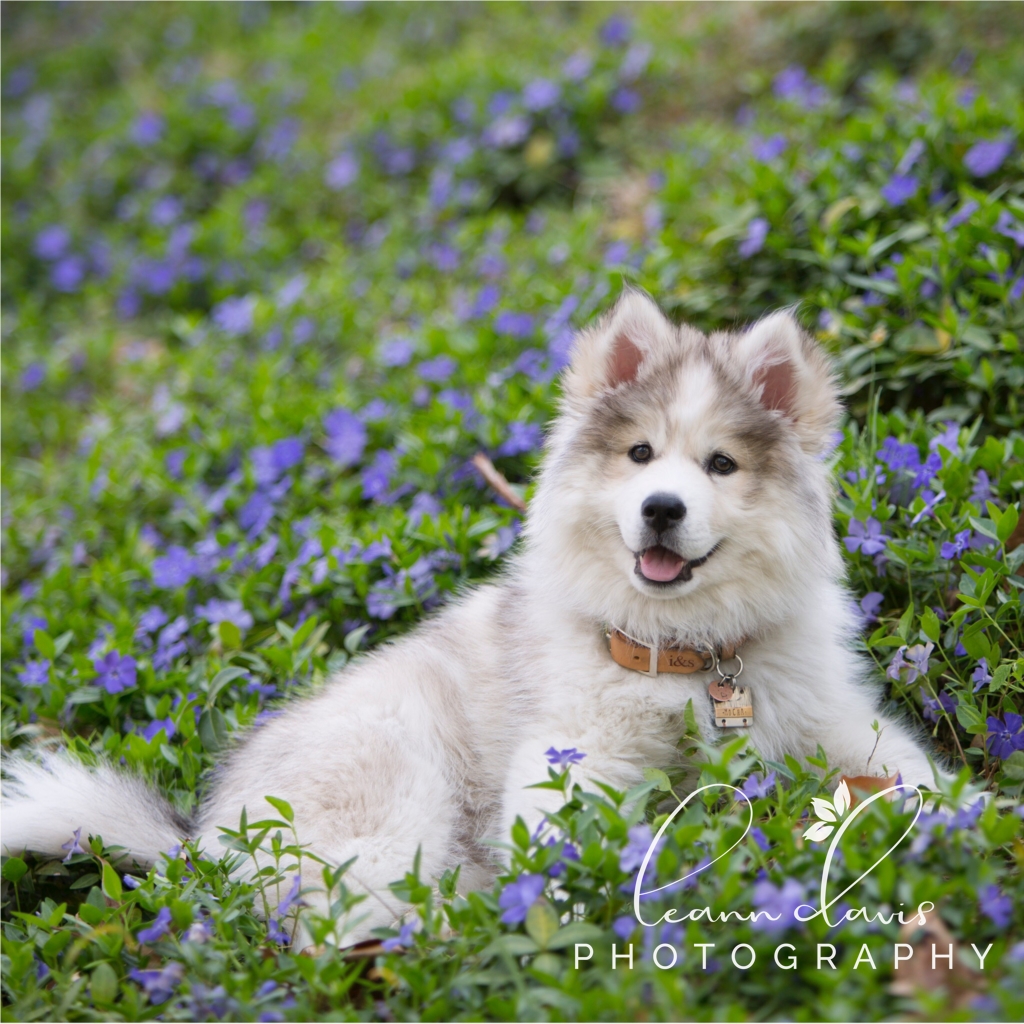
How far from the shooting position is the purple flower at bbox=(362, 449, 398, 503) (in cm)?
470

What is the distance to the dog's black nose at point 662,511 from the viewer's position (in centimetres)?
279

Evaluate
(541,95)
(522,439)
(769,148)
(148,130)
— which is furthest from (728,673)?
(148,130)

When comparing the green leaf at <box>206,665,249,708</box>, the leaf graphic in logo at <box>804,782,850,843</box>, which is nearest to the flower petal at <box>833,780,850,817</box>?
the leaf graphic in logo at <box>804,782,850,843</box>

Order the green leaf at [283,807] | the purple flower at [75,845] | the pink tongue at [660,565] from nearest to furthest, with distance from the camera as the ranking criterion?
the green leaf at [283,807] < the pink tongue at [660,565] < the purple flower at [75,845]

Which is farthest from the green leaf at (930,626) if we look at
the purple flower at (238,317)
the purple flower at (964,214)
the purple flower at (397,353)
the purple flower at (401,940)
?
the purple flower at (238,317)

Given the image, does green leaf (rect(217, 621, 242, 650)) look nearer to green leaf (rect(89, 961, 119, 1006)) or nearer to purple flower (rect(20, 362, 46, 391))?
green leaf (rect(89, 961, 119, 1006))

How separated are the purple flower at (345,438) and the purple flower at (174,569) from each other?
0.88m

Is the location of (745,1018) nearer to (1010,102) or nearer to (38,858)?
(38,858)

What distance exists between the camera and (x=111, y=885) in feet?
9.26

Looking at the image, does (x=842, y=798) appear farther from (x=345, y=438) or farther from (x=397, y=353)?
(x=397, y=353)

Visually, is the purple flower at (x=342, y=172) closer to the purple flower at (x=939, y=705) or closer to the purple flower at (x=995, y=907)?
the purple flower at (x=939, y=705)

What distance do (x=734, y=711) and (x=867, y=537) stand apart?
0.93m

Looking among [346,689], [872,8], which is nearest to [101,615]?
[346,689]

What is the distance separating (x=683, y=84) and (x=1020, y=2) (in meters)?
2.34
